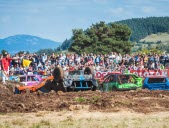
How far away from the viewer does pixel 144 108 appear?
60.3 ft

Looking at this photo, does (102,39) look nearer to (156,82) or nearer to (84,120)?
(156,82)

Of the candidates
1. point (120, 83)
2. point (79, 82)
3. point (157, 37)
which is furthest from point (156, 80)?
point (157, 37)

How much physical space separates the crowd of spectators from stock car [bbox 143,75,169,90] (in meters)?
4.92

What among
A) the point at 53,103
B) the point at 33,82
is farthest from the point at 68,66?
the point at 53,103

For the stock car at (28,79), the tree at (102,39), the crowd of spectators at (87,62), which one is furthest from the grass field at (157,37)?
the stock car at (28,79)

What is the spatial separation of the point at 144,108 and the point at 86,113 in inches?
101

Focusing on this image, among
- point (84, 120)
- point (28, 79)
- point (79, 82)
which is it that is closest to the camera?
point (84, 120)

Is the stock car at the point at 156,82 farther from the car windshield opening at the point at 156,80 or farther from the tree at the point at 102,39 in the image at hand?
the tree at the point at 102,39

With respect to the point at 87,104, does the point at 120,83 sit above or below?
above

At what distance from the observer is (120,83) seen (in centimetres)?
2638

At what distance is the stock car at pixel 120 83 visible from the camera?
26312 millimetres

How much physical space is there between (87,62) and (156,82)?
26.0ft

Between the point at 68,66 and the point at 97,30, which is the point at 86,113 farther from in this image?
the point at 97,30

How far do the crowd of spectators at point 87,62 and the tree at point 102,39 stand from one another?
175ft
